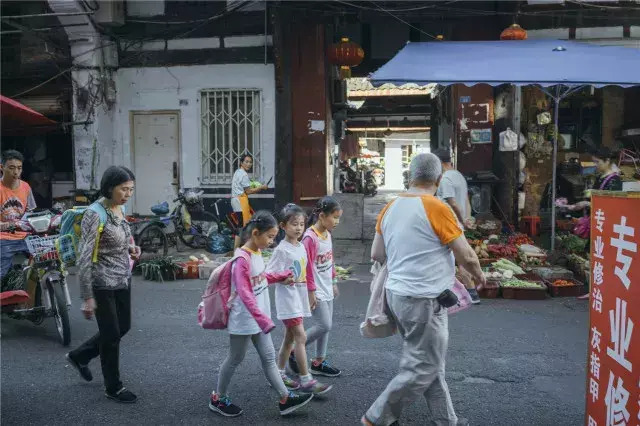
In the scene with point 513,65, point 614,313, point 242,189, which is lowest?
point 614,313

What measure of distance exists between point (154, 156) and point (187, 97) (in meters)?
1.55

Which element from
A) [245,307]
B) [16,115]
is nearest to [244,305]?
[245,307]

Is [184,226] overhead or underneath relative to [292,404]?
overhead

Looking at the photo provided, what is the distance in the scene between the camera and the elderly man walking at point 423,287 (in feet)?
11.6

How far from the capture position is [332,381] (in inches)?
190

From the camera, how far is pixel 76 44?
40.1 ft

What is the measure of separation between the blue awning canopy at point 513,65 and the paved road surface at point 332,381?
11.6 ft

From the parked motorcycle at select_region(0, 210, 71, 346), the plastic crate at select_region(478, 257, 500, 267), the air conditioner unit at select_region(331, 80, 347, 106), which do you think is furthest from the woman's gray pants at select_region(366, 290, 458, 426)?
the air conditioner unit at select_region(331, 80, 347, 106)

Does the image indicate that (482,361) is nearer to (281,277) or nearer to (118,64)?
(281,277)

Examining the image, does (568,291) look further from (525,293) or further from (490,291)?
(490,291)

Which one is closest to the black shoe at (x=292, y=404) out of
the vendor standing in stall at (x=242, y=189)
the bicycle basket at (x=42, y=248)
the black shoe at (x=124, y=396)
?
the black shoe at (x=124, y=396)

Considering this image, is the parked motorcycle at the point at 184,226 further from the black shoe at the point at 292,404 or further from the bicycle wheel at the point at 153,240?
the black shoe at the point at 292,404

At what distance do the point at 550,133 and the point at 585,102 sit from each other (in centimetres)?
130

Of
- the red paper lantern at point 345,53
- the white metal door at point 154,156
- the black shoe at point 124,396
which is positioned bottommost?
the black shoe at point 124,396
